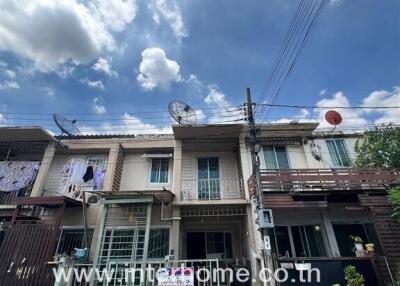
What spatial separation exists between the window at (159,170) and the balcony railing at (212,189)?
1.07m

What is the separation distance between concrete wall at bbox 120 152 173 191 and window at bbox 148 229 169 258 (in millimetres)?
1801

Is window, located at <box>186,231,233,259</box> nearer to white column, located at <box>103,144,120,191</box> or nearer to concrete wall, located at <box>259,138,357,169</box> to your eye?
concrete wall, located at <box>259,138,357,169</box>

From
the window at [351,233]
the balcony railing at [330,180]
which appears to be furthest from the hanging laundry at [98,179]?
the window at [351,233]

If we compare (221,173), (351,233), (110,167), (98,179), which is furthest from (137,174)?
(351,233)

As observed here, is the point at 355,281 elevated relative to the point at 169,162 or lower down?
lower down

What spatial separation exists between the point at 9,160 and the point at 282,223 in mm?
11909

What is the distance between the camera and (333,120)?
9719 millimetres

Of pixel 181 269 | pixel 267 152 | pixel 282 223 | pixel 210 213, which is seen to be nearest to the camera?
pixel 181 269

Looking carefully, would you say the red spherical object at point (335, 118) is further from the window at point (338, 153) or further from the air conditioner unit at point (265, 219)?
the air conditioner unit at point (265, 219)

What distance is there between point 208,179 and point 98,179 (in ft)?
15.1

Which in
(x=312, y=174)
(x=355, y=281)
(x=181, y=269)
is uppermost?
(x=312, y=174)

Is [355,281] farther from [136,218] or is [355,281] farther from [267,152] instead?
[136,218]

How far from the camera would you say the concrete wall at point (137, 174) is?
32.8 ft

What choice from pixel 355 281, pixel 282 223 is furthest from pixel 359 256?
pixel 282 223
